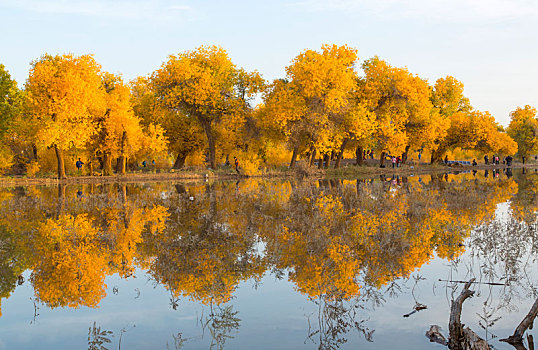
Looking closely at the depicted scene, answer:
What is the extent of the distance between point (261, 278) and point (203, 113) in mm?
45188

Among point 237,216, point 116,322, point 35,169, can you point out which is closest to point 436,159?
point 35,169

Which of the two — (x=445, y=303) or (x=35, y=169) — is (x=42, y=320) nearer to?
(x=445, y=303)

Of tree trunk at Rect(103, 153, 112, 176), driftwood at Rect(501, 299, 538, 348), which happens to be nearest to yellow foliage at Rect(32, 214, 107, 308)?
driftwood at Rect(501, 299, 538, 348)

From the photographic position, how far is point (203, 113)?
5362 centimetres

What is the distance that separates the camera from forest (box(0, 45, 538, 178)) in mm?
43344

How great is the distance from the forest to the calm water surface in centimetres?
2786

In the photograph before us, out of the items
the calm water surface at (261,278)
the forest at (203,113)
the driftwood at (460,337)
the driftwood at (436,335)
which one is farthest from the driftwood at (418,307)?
the forest at (203,113)

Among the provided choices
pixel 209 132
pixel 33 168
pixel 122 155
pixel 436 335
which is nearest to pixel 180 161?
pixel 209 132

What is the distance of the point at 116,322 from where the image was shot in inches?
297

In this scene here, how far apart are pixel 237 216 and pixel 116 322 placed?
10.9m

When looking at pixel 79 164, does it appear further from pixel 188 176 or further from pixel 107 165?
pixel 188 176

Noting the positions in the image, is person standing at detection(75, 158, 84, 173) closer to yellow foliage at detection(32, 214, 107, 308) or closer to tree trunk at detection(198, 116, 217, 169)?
tree trunk at detection(198, 116, 217, 169)

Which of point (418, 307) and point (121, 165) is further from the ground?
point (121, 165)

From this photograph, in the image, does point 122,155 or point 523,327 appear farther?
point 122,155
